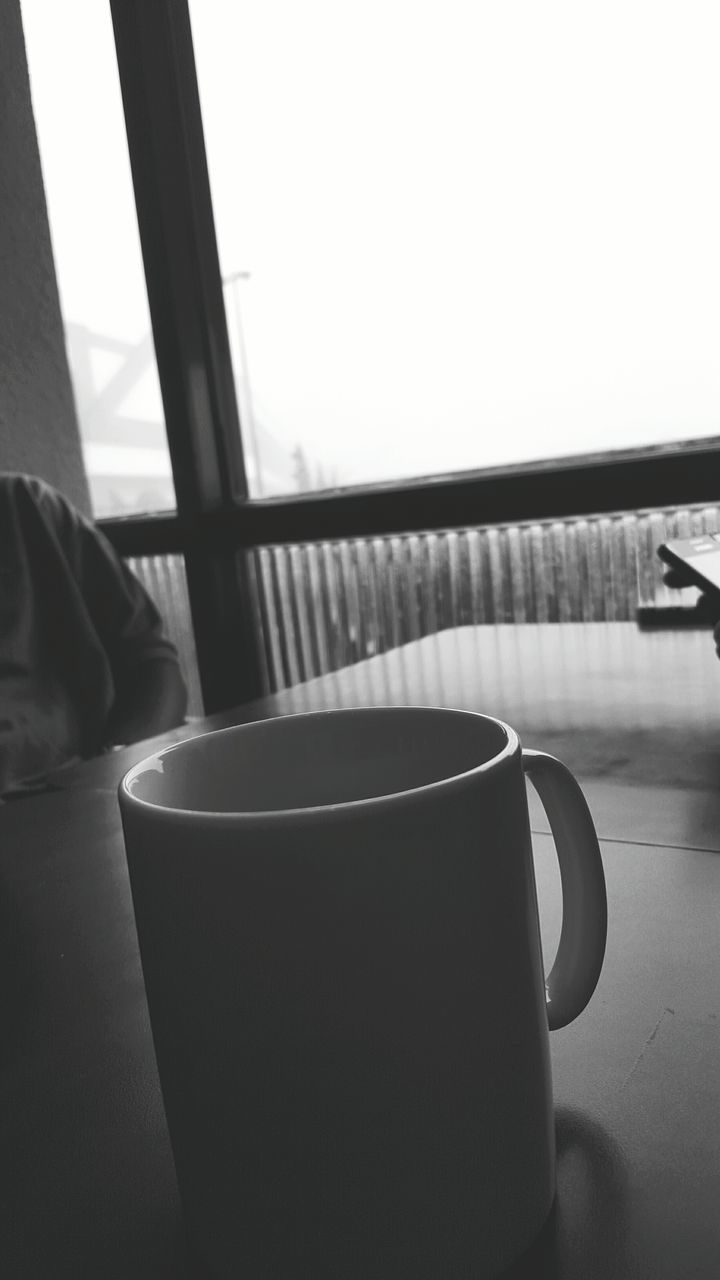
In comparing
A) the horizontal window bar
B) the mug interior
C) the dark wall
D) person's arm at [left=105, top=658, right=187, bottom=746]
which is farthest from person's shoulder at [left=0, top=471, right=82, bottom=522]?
the mug interior

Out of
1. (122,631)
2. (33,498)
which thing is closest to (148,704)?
(122,631)

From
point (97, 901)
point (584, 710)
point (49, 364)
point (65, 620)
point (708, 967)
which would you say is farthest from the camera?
point (49, 364)

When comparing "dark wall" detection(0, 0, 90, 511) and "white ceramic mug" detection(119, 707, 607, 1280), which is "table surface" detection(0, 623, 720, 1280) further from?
"dark wall" detection(0, 0, 90, 511)

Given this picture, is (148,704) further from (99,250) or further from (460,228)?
(99,250)

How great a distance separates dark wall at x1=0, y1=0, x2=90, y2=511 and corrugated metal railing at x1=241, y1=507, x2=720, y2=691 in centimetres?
51

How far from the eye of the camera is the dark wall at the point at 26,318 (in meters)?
2.02

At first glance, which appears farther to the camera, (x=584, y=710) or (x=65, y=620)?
(x=65, y=620)

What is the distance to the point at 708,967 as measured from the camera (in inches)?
11.8

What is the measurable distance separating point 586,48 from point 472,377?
61cm

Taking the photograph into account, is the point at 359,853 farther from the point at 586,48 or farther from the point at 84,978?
the point at 586,48

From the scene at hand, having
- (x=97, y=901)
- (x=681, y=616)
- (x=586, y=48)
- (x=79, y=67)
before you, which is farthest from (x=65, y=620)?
(x=79, y=67)

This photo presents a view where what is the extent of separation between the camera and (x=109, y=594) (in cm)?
131

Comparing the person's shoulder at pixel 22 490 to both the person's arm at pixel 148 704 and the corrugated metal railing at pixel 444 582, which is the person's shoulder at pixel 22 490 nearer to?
the person's arm at pixel 148 704

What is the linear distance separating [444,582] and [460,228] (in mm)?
714
